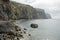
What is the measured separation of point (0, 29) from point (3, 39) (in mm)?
5394

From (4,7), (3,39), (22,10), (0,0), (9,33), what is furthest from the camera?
(22,10)

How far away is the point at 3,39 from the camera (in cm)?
3136

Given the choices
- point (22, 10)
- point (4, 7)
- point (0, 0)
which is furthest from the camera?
point (22, 10)

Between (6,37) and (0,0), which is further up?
(0,0)

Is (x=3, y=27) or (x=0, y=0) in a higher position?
(x=0, y=0)

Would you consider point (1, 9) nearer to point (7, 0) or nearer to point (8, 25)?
point (7, 0)

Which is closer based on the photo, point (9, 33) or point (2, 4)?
point (9, 33)

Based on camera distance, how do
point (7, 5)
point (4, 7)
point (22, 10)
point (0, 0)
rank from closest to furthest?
point (0, 0), point (4, 7), point (7, 5), point (22, 10)

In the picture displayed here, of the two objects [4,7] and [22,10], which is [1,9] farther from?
[22,10]

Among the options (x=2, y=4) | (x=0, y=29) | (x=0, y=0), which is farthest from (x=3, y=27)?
(x=2, y=4)

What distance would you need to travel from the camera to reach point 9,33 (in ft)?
117

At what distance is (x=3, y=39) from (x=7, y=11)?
181ft

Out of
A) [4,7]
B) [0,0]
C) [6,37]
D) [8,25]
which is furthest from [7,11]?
[6,37]

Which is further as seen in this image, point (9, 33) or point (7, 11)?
point (7, 11)
